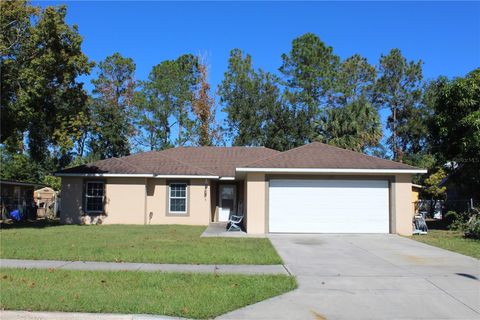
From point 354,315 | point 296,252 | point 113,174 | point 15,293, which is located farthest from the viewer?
point 113,174

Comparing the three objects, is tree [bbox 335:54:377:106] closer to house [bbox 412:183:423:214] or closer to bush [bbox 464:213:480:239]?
house [bbox 412:183:423:214]

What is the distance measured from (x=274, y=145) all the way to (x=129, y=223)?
18.7 metres

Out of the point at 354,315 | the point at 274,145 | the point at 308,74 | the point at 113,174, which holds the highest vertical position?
the point at 308,74

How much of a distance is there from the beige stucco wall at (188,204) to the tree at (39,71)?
5399 millimetres

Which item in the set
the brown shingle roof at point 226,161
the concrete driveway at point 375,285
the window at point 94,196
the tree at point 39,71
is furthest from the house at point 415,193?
the tree at point 39,71

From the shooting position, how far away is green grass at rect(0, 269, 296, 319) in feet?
23.2

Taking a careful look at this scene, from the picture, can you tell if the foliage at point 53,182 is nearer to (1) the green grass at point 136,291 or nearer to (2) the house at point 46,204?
(2) the house at point 46,204

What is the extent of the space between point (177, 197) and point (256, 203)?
23.0 ft

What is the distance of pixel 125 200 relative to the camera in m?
24.2

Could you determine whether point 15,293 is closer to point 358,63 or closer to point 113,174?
point 113,174

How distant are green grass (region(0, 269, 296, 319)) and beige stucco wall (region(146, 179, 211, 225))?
14.7 metres

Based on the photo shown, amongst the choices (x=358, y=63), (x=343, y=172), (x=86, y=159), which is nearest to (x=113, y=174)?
(x=343, y=172)

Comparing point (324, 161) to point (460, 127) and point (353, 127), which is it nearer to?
point (460, 127)

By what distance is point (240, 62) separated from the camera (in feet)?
138
